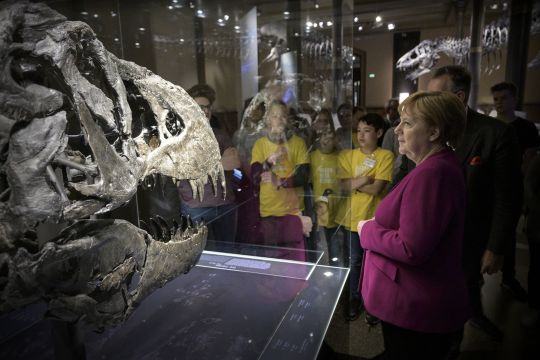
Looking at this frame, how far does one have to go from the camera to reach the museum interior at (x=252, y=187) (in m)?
1.28

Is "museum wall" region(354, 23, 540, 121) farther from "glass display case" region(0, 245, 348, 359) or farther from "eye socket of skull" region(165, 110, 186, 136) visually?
"eye socket of skull" region(165, 110, 186, 136)

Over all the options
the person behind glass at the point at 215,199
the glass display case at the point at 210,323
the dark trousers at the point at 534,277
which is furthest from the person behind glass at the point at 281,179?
the dark trousers at the point at 534,277

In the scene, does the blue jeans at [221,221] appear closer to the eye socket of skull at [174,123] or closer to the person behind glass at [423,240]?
the eye socket of skull at [174,123]

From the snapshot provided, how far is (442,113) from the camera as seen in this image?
166cm

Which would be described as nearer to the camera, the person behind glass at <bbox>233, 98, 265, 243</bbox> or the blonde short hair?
the blonde short hair

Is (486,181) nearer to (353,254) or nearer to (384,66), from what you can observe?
(353,254)

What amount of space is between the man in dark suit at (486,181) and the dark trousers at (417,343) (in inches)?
34.3

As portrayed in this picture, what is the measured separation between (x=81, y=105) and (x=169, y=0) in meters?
1.74

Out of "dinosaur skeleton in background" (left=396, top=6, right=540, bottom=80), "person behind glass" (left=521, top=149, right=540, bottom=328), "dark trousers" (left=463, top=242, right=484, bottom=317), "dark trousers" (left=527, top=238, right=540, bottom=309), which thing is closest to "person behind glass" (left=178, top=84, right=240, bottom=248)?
"dark trousers" (left=463, top=242, right=484, bottom=317)

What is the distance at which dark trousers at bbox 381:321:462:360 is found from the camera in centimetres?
177

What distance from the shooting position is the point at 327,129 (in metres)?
3.45

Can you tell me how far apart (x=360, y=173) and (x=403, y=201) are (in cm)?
168

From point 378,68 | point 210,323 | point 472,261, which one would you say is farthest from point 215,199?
point 378,68

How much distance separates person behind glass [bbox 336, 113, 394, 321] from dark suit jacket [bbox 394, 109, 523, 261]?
83 cm
